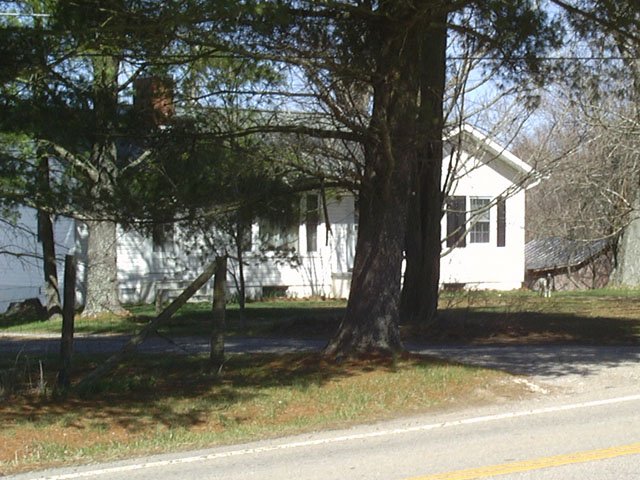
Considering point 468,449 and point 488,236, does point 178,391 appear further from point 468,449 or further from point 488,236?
point 488,236

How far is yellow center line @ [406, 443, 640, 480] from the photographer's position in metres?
6.88

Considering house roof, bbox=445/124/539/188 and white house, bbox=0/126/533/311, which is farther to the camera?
white house, bbox=0/126/533/311

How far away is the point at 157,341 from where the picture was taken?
16.9m

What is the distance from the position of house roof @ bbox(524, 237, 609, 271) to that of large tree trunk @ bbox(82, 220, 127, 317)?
833 inches

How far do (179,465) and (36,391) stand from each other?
12.5ft

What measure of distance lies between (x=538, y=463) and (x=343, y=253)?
23.1 metres

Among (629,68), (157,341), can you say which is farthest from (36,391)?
(629,68)

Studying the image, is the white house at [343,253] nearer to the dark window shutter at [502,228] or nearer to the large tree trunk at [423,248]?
the dark window shutter at [502,228]

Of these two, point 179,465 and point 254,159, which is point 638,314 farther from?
point 179,465

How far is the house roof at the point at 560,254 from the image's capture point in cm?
3859

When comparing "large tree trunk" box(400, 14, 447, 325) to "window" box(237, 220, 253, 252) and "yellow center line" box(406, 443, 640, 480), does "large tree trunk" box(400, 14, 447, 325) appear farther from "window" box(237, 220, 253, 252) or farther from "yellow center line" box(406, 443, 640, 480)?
"yellow center line" box(406, 443, 640, 480)

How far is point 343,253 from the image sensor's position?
3027 centimetres

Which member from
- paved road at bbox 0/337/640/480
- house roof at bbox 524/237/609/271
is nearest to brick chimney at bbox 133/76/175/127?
paved road at bbox 0/337/640/480

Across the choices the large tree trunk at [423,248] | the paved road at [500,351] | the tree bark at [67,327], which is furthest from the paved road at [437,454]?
the large tree trunk at [423,248]
